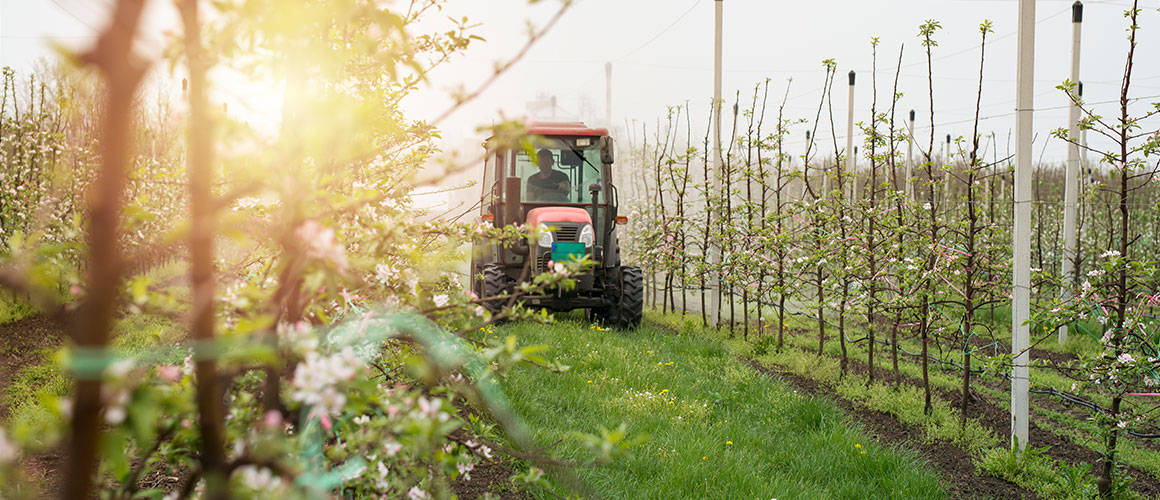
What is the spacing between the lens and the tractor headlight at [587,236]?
7.62m

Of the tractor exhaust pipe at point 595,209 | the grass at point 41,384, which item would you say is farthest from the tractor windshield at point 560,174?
the grass at point 41,384

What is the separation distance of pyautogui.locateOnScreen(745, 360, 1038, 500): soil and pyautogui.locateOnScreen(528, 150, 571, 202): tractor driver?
363 centimetres

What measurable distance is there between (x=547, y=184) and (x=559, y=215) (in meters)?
0.70

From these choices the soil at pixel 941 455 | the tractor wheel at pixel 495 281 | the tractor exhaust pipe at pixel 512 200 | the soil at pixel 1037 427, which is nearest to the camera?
the soil at pixel 941 455

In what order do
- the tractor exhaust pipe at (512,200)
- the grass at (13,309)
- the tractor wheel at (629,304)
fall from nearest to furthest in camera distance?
the grass at (13,309) → the tractor exhaust pipe at (512,200) → the tractor wheel at (629,304)

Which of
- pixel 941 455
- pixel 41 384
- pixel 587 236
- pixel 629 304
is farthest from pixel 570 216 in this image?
pixel 41 384

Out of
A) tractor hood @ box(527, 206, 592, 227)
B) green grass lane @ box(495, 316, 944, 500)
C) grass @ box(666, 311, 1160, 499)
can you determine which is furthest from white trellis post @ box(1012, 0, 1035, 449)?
tractor hood @ box(527, 206, 592, 227)

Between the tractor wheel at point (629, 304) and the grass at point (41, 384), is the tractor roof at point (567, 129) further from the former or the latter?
the grass at point (41, 384)

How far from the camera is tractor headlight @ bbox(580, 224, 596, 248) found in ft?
25.0

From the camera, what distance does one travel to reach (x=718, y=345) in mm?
7164

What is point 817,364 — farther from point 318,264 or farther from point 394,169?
point 318,264

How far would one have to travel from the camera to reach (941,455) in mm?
4363

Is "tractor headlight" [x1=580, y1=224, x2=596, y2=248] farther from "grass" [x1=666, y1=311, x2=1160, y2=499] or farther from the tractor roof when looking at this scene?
"grass" [x1=666, y1=311, x2=1160, y2=499]

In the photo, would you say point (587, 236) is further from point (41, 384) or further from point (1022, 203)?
point (41, 384)
